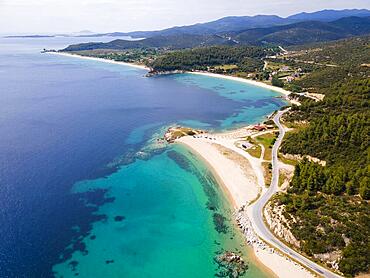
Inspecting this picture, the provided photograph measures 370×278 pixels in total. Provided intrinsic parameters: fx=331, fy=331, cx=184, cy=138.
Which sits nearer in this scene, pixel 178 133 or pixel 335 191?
pixel 335 191

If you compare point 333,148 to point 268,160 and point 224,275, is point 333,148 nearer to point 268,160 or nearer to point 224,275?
point 268,160

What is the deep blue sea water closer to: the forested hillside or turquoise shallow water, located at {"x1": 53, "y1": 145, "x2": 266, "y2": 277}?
turquoise shallow water, located at {"x1": 53, "y1": 145, "x2": 266, "y2": 277}

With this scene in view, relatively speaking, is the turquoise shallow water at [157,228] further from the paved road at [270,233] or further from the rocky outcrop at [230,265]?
the paved road at [270,233]

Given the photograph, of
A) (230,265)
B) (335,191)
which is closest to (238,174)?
(335,191)

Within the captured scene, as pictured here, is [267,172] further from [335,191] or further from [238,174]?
[335,191]

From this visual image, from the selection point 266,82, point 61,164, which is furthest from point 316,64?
point 61,164

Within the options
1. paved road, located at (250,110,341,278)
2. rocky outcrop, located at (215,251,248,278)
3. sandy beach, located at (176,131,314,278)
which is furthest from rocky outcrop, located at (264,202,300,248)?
rocky outcrop, located at (215,251,248,278)
